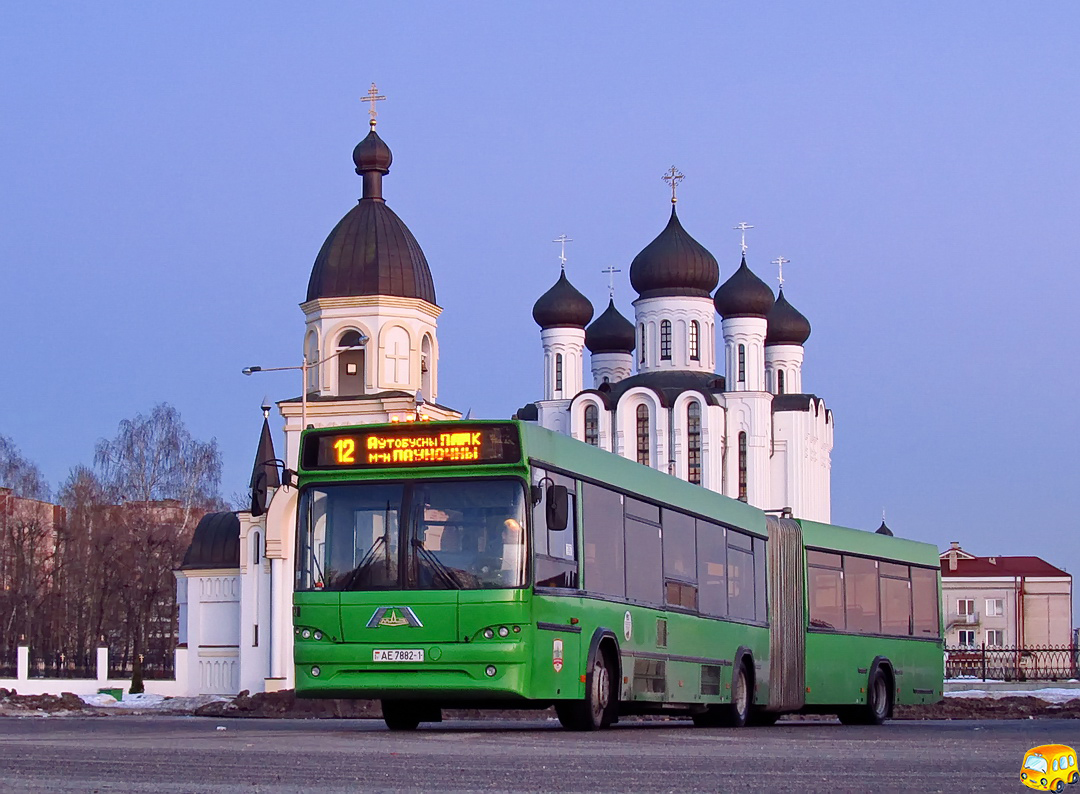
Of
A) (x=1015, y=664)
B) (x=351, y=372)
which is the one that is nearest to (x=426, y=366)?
(x=351, y=372)

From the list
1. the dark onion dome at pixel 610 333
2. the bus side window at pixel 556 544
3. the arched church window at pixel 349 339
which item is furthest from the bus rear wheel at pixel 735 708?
the dark onion dome at pixel 610 333

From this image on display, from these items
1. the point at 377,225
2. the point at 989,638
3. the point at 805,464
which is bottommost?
the point at 989,638

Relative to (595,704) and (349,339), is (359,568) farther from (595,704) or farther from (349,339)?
(349,339)

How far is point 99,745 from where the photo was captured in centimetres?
1221

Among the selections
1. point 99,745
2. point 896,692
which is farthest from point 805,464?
point 99,745

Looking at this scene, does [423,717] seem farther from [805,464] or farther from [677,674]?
[805,464]

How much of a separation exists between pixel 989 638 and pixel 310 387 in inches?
2019

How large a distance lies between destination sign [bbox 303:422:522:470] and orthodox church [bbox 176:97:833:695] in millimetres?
30872

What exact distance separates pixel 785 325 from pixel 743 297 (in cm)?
576

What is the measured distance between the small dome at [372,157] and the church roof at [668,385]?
2221cm

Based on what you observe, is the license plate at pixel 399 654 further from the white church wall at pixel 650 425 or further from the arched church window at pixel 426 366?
the white church wall at pixel 650 425

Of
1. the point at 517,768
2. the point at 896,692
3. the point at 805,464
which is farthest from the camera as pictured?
the point at 805,464

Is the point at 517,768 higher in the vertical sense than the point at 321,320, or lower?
lower

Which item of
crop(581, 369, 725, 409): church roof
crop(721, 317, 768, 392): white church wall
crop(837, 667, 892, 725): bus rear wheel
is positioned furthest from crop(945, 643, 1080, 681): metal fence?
crop(837, 667, 892, 725): bus rear wheel
